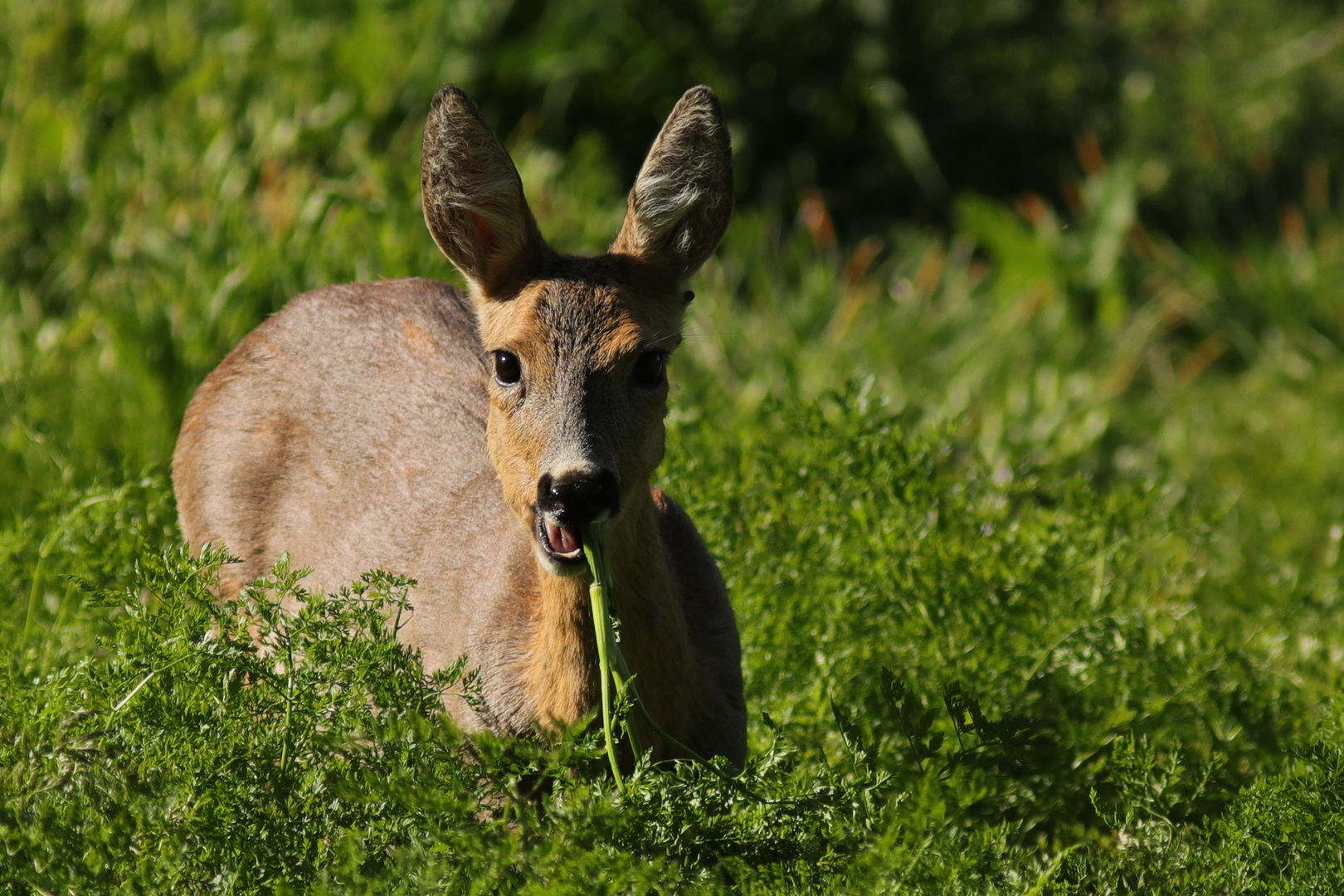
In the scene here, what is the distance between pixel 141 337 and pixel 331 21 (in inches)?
136

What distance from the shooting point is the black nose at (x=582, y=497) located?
3.41 meters

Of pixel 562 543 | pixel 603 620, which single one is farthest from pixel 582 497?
pixel 603 620

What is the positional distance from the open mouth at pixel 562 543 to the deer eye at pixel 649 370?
1.47 ft

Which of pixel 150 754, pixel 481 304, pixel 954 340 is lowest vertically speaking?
pixel 954 340

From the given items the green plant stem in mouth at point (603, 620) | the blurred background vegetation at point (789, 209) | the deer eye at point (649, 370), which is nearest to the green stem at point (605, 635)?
the green plant stem in mouth at point (603, 620)

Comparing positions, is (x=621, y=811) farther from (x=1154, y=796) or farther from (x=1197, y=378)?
(x=1197, y=378)

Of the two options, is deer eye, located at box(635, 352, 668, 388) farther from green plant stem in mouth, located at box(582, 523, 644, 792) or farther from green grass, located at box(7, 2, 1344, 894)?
green grass, located at box(7, 2, 1344, 894)

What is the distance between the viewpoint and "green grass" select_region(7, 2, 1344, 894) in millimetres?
3207

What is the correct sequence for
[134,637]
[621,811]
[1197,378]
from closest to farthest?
[621,811] < [134,637] < [1197,378]

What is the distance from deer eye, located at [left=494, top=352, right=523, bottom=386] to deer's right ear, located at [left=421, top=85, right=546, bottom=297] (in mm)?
323

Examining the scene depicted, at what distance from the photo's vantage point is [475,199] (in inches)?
159

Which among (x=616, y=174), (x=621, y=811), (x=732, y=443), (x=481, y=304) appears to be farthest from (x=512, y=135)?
(x=621, y=811)

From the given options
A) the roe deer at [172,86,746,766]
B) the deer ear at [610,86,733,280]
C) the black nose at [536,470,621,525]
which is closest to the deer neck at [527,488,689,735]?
the roe deer at [172,86,746,766]

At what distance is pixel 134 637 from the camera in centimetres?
348
